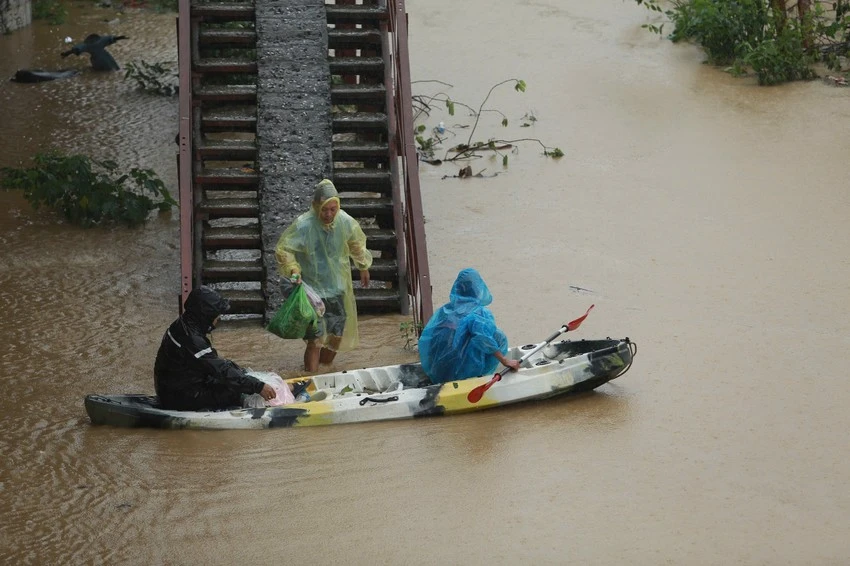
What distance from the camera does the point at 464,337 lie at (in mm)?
7906

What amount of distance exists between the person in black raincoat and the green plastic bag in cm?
81

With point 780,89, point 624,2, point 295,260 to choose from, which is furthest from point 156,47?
point 295,260

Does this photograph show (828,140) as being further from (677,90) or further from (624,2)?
(624,2)

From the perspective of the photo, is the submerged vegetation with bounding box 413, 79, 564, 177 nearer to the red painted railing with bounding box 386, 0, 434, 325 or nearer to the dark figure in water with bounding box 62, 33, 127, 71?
the red painted railing with bounding box 386, 0, 434, 325

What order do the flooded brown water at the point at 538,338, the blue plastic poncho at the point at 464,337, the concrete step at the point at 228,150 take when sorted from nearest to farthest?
the flooded brown water at the point at 538,338 < the blue plastic poncho at the point at 464,337 < the concrete step at the point at 228,150

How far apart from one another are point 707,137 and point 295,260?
7084 millimetres

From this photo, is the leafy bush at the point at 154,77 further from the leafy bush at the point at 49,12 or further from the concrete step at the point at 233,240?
the concrete step at the point at 233,240

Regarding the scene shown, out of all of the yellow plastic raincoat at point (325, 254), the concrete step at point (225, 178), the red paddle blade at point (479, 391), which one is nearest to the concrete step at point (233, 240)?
the concrete step at point (225, 178)

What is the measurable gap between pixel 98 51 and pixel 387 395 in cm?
992

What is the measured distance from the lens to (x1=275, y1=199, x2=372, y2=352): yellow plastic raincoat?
340 inches

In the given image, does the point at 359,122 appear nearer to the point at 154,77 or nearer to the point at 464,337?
the point at 464,337

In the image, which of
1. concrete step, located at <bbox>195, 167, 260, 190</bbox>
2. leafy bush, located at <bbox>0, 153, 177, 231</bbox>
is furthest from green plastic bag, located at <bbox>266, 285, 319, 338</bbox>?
leafy bush, located at <bbox>0, 153, 177, 231</bbox>

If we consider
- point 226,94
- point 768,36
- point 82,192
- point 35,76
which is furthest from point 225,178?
point 768,36

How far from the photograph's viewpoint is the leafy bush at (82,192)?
1184cm
